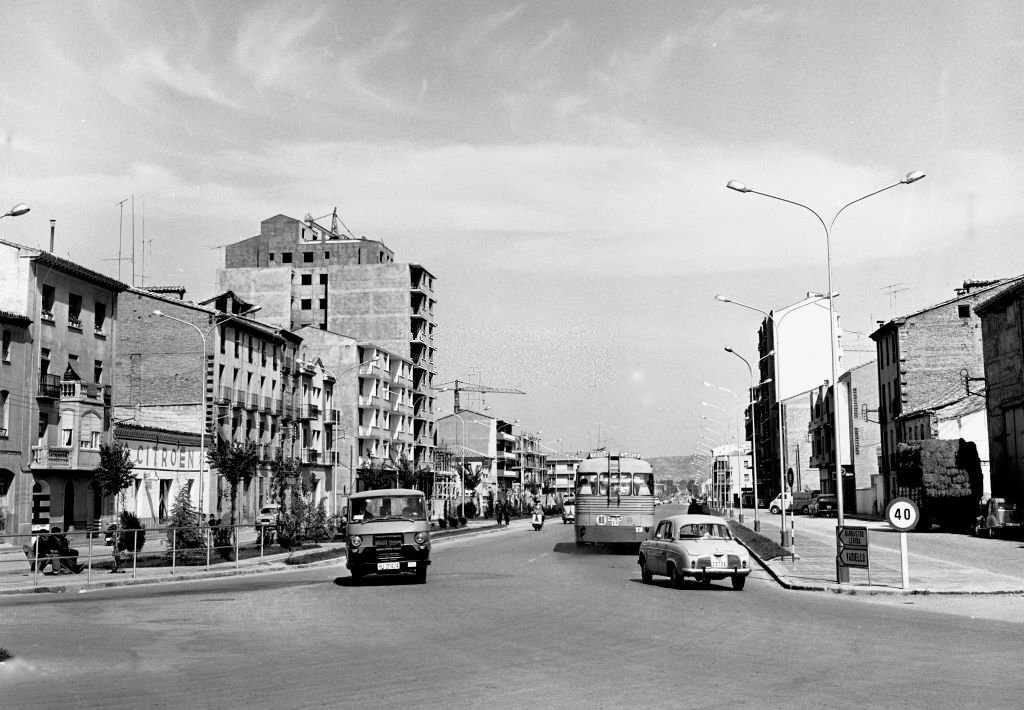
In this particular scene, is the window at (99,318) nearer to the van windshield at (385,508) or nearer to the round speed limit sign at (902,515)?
the van windshield at (385,508)

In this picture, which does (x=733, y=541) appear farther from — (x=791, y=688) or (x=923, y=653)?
(x=791, y=688)

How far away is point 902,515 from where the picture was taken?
894 inches

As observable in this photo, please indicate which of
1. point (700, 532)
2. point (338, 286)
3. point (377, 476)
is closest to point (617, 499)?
point (700, 532)

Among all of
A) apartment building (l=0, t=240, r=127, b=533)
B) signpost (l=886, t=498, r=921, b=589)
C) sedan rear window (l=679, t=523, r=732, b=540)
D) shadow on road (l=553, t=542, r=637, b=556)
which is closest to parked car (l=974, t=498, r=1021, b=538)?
shadow on road (l=553, t=542, r=637, b=556)

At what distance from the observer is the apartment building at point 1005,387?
51.1 m

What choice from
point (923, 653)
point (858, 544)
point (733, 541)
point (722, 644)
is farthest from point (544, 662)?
point (858, 544)

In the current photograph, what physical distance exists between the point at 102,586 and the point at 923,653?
21.4m

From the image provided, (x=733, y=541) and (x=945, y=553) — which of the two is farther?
(x=945, y=553)

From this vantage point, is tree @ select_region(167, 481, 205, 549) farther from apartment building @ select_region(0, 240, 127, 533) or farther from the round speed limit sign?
the round speed limit sign

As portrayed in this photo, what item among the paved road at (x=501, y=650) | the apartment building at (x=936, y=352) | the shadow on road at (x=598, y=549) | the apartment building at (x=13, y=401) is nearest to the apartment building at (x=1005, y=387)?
the apartment building at (x=936, y=352)

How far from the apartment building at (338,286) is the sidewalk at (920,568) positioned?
2988 inches

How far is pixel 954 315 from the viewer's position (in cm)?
7512

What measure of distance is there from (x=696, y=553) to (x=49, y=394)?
41.5m

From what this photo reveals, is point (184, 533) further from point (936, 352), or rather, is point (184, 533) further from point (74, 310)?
point (936, 352)
